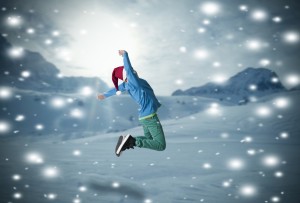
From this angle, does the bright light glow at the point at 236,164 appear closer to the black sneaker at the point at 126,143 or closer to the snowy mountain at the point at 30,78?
the black sneaker at the point at 126,143

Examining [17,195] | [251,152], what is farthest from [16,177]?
[251,152]

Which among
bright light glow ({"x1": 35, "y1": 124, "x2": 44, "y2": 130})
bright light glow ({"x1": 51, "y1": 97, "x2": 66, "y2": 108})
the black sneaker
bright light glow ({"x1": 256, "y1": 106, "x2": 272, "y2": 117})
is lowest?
the black sneaker

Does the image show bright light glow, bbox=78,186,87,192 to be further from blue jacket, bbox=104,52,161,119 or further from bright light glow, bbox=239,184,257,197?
bright light glow, bbox=239,184,257,197

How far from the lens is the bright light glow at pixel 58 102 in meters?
18.5

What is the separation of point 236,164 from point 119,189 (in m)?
2.32

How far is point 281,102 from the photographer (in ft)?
37.6

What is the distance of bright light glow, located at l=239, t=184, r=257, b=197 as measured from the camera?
3.61m

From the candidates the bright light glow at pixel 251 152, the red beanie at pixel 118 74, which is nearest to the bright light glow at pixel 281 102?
the bright light glow at pixel 251 152

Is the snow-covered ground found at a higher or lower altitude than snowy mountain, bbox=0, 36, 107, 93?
lower

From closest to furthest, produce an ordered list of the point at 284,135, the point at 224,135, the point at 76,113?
1. the point at 284,135
2. the point at 224,135
3. the point at 76,113

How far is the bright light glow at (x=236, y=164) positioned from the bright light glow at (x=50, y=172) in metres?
3.00

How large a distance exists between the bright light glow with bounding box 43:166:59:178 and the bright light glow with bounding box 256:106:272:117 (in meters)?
7.95

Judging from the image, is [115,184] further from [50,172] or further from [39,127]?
[39,127]

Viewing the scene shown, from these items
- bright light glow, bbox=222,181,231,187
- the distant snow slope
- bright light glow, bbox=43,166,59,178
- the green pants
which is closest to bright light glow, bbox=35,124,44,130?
the distant snow slope
